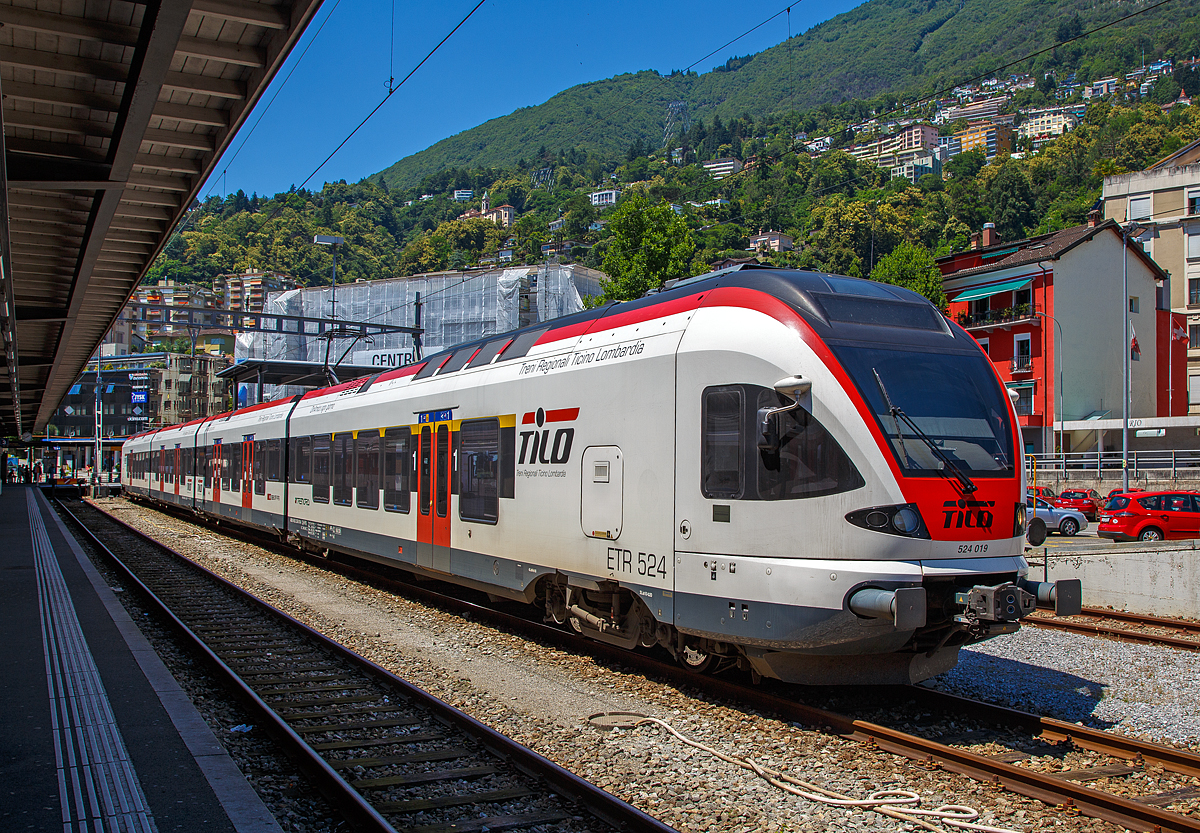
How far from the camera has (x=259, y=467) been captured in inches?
801

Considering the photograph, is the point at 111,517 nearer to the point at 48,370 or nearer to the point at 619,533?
the point at 48,370

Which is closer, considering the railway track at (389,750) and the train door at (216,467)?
the railway track at (389,750)

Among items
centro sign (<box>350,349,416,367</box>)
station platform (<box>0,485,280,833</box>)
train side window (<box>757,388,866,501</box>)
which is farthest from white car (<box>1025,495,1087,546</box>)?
centro sign (<box>350,349,416,367</box>)

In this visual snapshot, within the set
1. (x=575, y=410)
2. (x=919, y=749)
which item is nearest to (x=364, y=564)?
(x=575, y=410)

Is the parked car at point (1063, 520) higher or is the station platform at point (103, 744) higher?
the station platform at point (103, 744)

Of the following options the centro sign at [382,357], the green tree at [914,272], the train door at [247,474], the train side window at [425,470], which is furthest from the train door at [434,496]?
the centro sign at [382,357]

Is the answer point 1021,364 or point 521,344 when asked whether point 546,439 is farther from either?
point 1021,364

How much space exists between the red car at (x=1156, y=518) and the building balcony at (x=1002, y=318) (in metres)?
22.8

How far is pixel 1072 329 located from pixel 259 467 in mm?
40503

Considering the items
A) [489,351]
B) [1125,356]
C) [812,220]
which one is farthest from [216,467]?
A: [812,220]

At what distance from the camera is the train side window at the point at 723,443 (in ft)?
22.3

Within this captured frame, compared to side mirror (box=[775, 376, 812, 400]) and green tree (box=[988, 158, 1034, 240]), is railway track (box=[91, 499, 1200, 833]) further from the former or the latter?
green tree (box=[988, 158, 1034, 240])

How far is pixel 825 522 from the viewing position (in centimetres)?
631

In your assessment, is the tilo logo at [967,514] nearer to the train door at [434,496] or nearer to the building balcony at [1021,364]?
the train door at [434,496]
